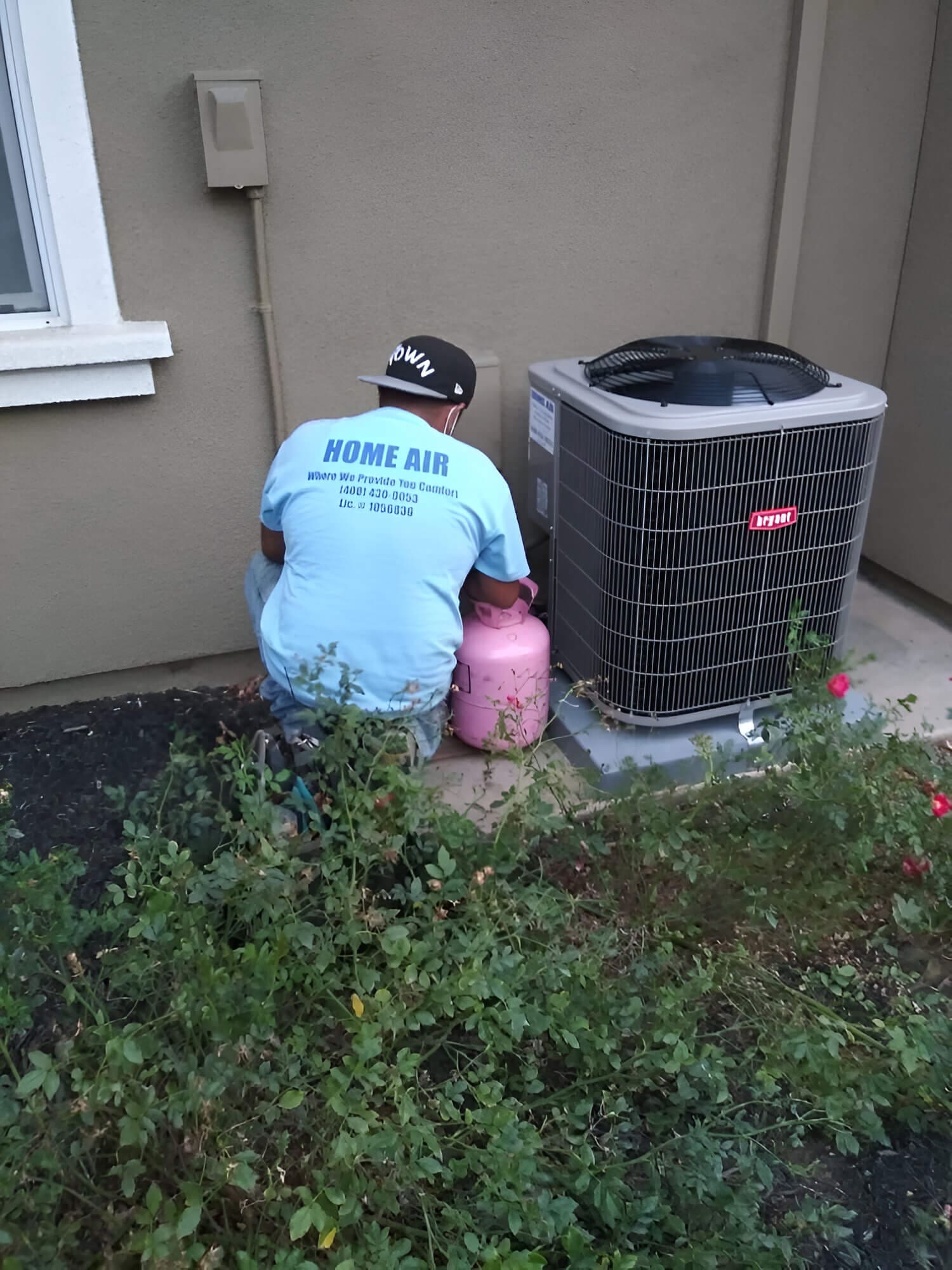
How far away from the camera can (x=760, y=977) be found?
2117 mm

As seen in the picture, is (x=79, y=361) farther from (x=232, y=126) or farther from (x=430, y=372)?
(x=430, y=372)

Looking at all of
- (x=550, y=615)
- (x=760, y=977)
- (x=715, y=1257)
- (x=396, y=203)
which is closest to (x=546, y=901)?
(x=760, y=977)

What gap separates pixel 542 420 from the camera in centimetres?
313

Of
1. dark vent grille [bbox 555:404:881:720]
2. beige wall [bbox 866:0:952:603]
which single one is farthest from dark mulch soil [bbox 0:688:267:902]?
beige wall [bbox 866:0:952:603]

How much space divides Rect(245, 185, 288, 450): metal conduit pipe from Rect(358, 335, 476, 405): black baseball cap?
578mm

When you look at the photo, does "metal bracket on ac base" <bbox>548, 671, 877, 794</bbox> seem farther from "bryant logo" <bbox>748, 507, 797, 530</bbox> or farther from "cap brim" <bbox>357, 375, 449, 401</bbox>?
"cap brim" <bbox>357, 375, 449, 401</bbox>

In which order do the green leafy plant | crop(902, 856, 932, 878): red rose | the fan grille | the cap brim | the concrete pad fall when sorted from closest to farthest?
1. the green leafy plant
2. crop(902, 856, 932, 878): red rose
3. the cap brim
4. the fan grille
5. the concrete pad

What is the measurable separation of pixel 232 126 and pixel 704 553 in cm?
175

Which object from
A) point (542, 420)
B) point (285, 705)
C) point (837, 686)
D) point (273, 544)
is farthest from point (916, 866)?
point (273, 544)

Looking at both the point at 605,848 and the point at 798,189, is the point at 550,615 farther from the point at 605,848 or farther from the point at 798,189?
the point at 798,189

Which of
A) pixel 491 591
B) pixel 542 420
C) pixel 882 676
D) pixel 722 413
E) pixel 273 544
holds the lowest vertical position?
pixel 882 676

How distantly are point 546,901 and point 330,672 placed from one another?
0.82 meters

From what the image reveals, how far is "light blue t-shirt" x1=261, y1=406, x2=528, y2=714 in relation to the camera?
2.39m

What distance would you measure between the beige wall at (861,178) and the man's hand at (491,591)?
1783mm
